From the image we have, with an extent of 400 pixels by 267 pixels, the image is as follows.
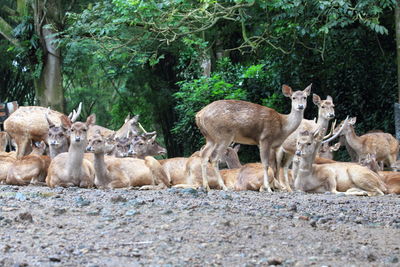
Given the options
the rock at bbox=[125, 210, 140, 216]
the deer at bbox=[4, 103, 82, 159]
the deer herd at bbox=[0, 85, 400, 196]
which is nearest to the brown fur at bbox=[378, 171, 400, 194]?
the deer herd at bbox=[0, 85, 400, 196]

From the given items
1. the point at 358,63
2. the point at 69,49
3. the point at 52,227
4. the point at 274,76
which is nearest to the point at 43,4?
the point at 69,49

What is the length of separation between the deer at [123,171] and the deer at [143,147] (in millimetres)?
2535

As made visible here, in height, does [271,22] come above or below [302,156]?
above

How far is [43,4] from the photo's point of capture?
64.3 ft

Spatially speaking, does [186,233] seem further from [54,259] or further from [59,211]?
[59,211]

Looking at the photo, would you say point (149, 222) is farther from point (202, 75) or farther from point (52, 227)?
point (202, 75)

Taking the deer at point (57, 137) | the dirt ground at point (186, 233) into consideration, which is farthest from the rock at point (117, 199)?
the deer at point (57, 137)

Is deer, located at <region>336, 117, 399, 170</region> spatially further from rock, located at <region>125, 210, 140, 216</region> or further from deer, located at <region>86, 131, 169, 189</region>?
rock, located at <region>125, 210, 140, 216</region>

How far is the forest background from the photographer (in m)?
15.0

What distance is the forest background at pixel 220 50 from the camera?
15.0 metres

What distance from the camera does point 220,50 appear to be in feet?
68.8

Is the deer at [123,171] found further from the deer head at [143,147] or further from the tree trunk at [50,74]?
the tree trunk at [50,74]

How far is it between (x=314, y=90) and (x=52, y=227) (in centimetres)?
1255

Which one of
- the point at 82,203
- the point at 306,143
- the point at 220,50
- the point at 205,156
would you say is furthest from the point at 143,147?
the point at 82,203
